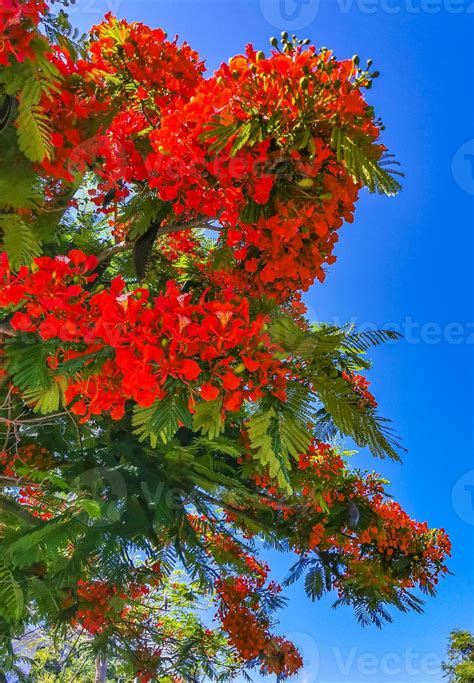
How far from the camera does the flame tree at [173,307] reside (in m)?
2.31

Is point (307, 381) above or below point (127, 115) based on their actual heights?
below

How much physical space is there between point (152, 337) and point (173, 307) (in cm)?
16

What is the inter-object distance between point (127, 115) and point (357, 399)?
2.38 m

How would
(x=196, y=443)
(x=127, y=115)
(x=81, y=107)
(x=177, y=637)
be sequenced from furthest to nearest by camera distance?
(x=177, y=637) < (x=196, y=443) < (x=127, y=115) < (x=81, y=107)

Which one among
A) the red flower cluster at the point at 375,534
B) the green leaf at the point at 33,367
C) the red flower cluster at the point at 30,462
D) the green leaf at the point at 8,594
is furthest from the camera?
the red flower cluster at the point at 375,534

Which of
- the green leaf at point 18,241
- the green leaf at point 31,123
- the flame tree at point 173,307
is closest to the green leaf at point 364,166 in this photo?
the flame tree at point 173,307

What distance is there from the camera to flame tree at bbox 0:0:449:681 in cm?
231

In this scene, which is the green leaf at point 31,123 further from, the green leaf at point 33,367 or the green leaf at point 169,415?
the green leaf at point 169,415

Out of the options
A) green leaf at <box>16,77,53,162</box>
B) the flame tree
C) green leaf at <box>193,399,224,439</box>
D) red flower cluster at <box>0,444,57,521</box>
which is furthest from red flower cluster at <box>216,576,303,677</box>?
green leaf at <box>16,77,53,162</box>

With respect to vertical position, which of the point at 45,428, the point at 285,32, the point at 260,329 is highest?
the point at 285,32

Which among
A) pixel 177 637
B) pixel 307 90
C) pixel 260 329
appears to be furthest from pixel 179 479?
pixel 177 637

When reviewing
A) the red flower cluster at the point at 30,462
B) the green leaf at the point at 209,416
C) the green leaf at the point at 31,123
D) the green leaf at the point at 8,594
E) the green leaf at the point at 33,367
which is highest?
the green leaf at the point at 31,123

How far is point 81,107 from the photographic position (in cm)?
334

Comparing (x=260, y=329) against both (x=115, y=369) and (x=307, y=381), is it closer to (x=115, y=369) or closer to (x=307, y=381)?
(x=307, y=381)
